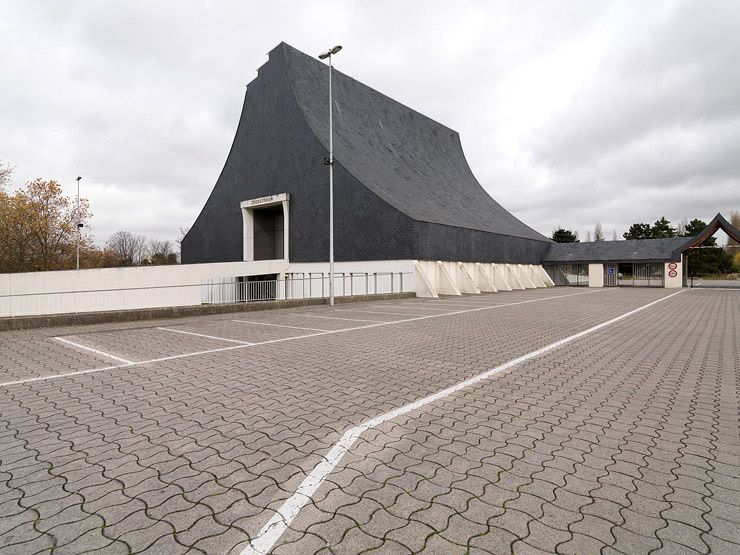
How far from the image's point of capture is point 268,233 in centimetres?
3756

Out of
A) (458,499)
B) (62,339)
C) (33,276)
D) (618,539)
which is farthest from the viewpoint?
(33,276)

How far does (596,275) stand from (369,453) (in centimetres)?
4222

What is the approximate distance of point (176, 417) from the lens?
3.99 metres

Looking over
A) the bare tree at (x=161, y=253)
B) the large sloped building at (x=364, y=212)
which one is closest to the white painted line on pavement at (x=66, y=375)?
the large sloped building at (x=364, y=212)

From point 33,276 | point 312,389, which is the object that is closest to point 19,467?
point 312,389

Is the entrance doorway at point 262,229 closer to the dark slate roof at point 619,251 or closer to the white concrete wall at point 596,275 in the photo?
the dark slate roof at point 619,251

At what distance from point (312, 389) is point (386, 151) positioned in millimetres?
33678

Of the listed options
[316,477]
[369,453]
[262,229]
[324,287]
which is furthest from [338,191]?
[316,477]

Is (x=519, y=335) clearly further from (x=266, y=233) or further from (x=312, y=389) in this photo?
Answer: (x=266, y=233)

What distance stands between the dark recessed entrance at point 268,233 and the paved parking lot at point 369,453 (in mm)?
30451

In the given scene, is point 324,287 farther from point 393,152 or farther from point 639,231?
point 639,231

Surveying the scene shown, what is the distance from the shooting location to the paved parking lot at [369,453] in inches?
86.7

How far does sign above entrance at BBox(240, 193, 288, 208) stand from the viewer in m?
32.7

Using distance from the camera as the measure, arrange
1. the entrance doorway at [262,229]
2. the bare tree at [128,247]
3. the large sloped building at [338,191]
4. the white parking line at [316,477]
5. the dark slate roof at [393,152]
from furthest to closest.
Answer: the bare tree at [128,247] < the entrance doorway at [262,229] < the dark slate roof at [393,152] < the large sloped building at [338,191] < the white parking line at [316,477]
